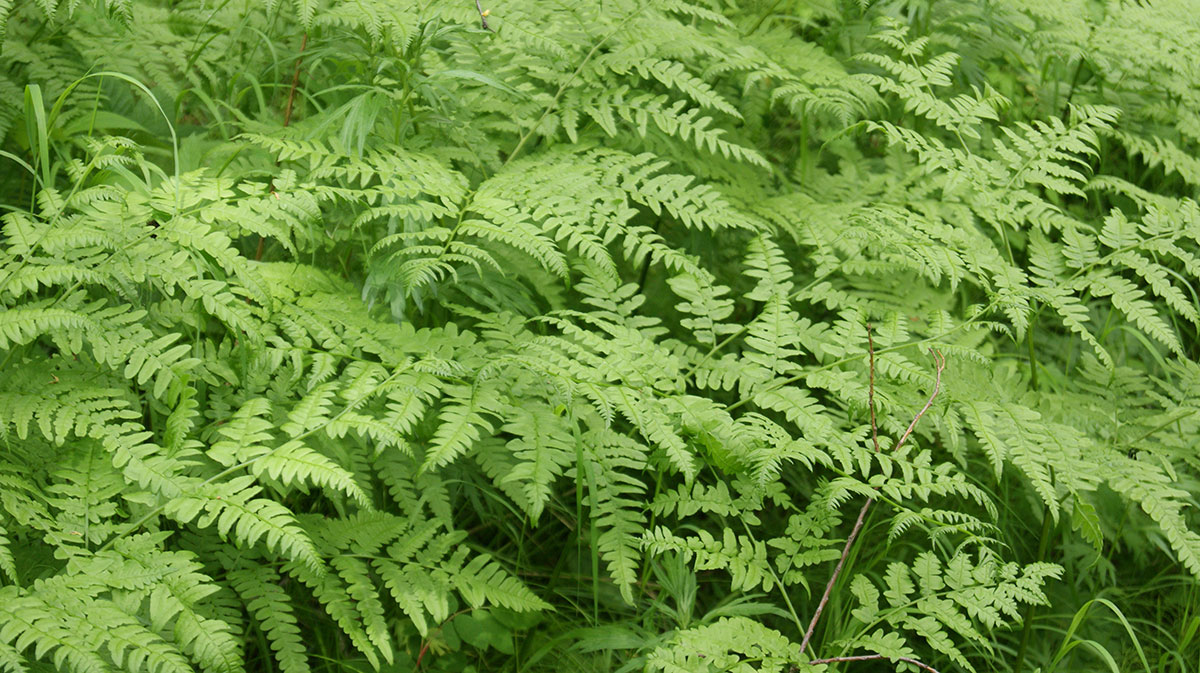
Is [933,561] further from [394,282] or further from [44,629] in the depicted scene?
[44,629]

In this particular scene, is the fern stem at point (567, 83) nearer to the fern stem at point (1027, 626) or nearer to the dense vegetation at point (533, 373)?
the dense vegetation at point (533, 373)

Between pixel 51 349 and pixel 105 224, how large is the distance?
2.20ft

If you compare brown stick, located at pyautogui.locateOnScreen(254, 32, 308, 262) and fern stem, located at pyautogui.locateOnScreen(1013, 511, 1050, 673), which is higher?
brown stick, located at pyautogui.locateOnScreen(254, 32, 308, 262)

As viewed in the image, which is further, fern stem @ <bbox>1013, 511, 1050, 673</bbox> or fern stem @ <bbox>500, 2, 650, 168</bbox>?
fern stem @ <bbox>500, 2, 650, 168</bbox>

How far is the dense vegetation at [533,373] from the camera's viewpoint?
179cm

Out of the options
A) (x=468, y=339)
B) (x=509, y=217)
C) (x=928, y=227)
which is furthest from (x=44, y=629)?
(x=928, y=227)

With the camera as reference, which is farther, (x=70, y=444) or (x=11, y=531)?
(x=70, y=444)

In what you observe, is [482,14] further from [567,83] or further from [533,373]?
[533,373]

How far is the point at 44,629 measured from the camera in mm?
1486

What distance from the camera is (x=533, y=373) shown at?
2107 millimetres

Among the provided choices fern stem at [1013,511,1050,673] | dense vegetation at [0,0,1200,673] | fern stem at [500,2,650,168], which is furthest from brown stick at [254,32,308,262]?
fern stem at [1013,511,1050,673]

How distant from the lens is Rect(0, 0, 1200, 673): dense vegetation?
179 centimetres

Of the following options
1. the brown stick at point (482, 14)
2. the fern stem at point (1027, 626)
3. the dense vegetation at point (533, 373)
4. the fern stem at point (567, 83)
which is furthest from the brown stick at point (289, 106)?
the fern stem at point (1027, 626)

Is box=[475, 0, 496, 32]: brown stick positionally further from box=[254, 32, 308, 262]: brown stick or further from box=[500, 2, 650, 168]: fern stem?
box=[254, 32, 308, 262]: brown stick
